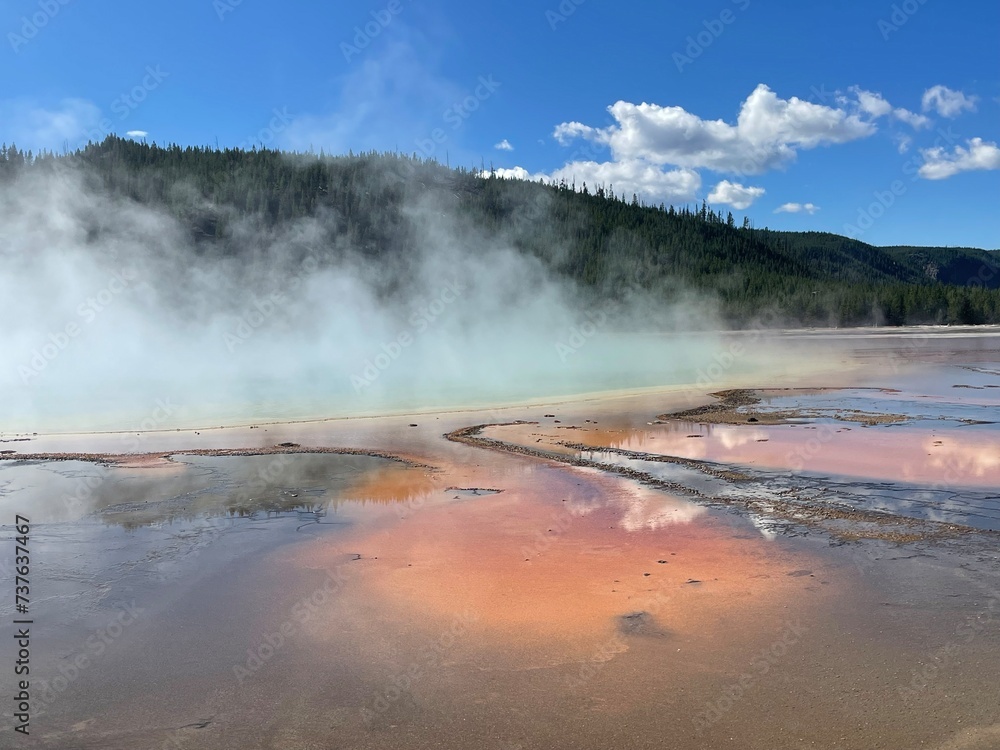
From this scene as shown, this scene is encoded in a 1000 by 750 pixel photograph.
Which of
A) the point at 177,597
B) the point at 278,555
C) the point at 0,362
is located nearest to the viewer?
the point at 177,597

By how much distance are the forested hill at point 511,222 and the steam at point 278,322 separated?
5.30 feet

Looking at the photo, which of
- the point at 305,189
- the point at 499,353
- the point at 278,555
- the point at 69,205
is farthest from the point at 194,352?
the point at 305,189

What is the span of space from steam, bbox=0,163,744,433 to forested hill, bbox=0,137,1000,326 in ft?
5.30

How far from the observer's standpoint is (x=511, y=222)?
4001 inches

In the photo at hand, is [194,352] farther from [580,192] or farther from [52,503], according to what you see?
[580,192]

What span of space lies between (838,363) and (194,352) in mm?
30551

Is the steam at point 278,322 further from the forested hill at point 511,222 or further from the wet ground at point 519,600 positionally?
the wet ground at point 519,600

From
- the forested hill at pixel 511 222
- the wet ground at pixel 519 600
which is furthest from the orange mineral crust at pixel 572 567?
the forested hill at pixel 511 222

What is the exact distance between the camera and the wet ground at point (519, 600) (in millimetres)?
3896

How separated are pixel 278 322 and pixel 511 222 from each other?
188 ft

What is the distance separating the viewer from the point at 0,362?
27578mm

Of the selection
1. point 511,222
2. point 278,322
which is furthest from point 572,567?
point 511,222

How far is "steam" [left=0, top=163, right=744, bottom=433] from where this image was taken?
2102cm

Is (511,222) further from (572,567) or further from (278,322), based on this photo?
(572,567)
